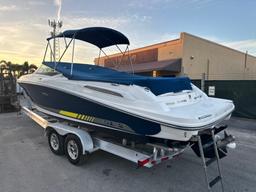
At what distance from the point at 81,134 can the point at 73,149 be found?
0.40 m

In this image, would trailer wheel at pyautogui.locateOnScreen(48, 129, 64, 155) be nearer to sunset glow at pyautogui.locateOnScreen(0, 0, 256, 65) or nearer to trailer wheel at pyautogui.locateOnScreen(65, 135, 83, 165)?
trailer wheel at pyautogui.locateOnScreen(65, 135, 83, 165)

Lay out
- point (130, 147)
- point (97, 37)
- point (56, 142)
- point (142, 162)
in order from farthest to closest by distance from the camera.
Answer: point (97, 37), point (56, 142), point (130, 147), point (142, 162)

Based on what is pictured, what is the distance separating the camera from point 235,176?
3594mm

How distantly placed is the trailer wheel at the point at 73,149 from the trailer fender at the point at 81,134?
75 millimetres

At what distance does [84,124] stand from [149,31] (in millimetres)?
8759

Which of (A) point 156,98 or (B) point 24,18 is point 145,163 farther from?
(B) point 24,18

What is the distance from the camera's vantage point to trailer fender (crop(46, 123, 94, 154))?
150 inches

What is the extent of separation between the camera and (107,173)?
3719mm

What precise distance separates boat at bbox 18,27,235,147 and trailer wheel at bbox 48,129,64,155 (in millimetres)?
395

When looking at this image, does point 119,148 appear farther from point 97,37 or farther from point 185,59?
point 185,59

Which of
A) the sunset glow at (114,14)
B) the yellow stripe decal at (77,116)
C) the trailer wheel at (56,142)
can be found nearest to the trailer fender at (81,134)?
the trailer wheel at (56,142)

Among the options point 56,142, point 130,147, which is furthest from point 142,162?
point 56,142

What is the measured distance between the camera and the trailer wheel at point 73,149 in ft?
12.7

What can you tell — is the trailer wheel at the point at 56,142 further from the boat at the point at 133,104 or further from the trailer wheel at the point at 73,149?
the boat at the point at 133,104
